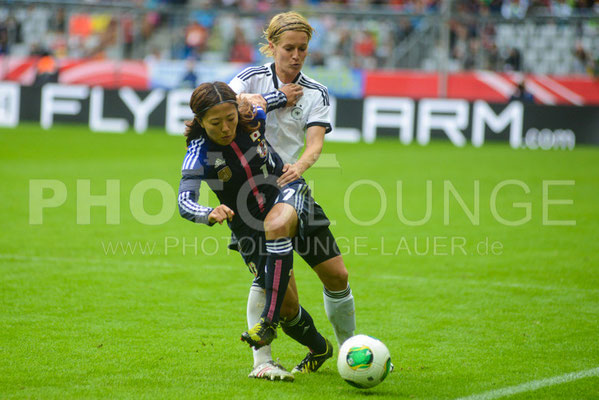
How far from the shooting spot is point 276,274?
4.91 metres

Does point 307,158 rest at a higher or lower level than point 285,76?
lower

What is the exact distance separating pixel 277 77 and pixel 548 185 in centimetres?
1007

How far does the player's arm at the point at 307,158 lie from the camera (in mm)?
5191

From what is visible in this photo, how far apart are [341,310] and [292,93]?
152 centimetres

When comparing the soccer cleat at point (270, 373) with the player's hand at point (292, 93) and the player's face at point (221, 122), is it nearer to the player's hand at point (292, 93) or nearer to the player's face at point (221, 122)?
the player's face at point (221, 122)

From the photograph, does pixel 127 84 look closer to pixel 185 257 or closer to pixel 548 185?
pixel 548 185

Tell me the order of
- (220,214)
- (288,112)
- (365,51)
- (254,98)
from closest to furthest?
1. (220,214)
2. (254,98)
3. (288,112)
4. (365,51)

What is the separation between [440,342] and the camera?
6109 mm

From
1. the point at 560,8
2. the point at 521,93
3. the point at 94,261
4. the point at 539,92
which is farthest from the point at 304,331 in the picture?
the point at 560,8

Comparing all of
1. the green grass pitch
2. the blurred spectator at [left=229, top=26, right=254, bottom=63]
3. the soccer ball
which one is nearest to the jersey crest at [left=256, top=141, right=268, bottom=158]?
the soccer ball

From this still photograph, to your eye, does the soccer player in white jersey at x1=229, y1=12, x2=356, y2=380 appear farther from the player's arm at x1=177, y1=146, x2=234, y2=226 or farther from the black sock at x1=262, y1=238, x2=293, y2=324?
the player's arm at x1=177, y1=146, x2=234, y2=226

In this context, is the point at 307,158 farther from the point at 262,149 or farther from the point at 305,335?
the point at 305,335

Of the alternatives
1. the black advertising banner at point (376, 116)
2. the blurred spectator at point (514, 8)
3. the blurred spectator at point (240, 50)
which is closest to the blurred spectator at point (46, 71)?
the black advertising banner at point (376, 116)

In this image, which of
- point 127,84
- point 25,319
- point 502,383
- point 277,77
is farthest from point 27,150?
point 502,383
